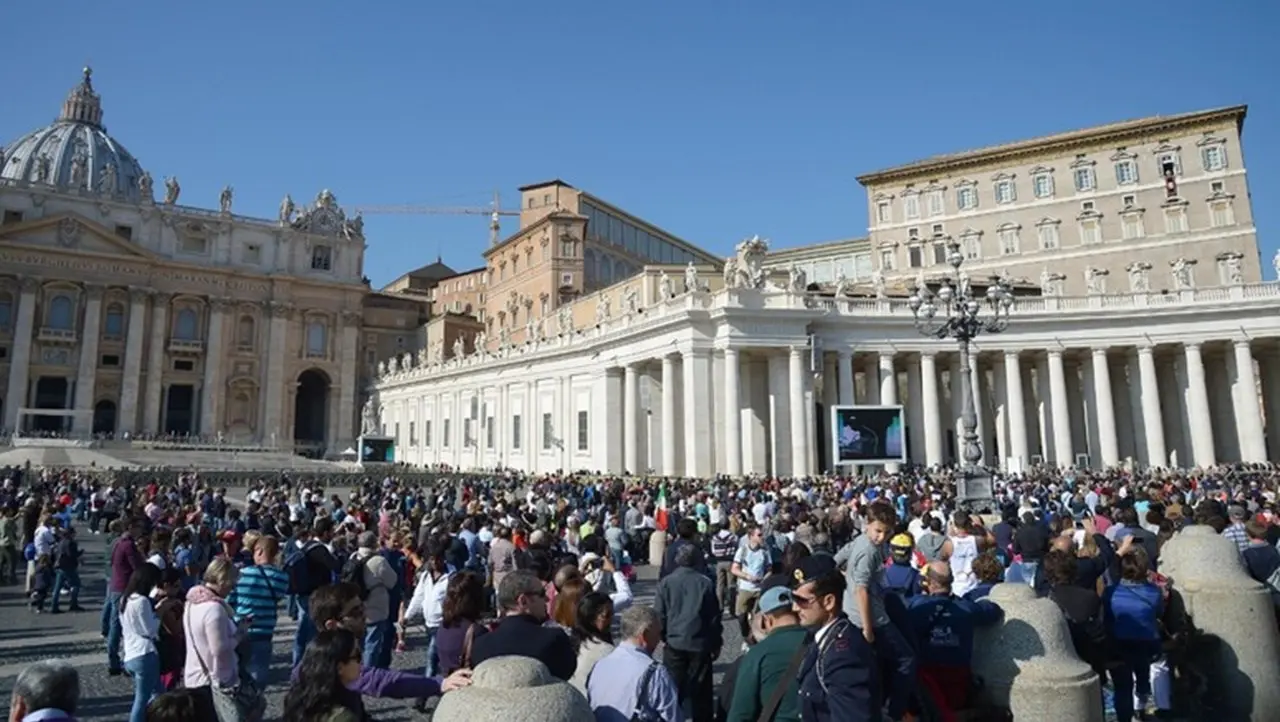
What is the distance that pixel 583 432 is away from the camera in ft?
119

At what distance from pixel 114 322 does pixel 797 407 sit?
171ft

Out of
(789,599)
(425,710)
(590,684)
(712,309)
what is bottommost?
(425,710)

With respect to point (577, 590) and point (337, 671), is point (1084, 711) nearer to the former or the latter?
point (577, 590)

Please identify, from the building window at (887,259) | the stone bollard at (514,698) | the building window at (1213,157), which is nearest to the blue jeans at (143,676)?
the stone bollard at (514,698)

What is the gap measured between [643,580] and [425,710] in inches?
294

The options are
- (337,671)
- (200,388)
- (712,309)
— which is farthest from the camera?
(200,388)

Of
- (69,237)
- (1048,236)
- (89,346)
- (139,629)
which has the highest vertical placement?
(69,237)

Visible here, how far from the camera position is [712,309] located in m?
30.1

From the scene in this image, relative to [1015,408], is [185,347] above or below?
above

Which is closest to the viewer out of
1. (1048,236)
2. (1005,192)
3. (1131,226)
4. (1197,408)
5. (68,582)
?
(68,582)

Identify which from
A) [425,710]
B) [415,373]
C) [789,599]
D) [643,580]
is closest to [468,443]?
[415,373]

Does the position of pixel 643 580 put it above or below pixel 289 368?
below

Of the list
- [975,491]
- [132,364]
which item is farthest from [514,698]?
[132,364]

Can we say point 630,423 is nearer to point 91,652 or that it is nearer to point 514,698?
point 91,652
